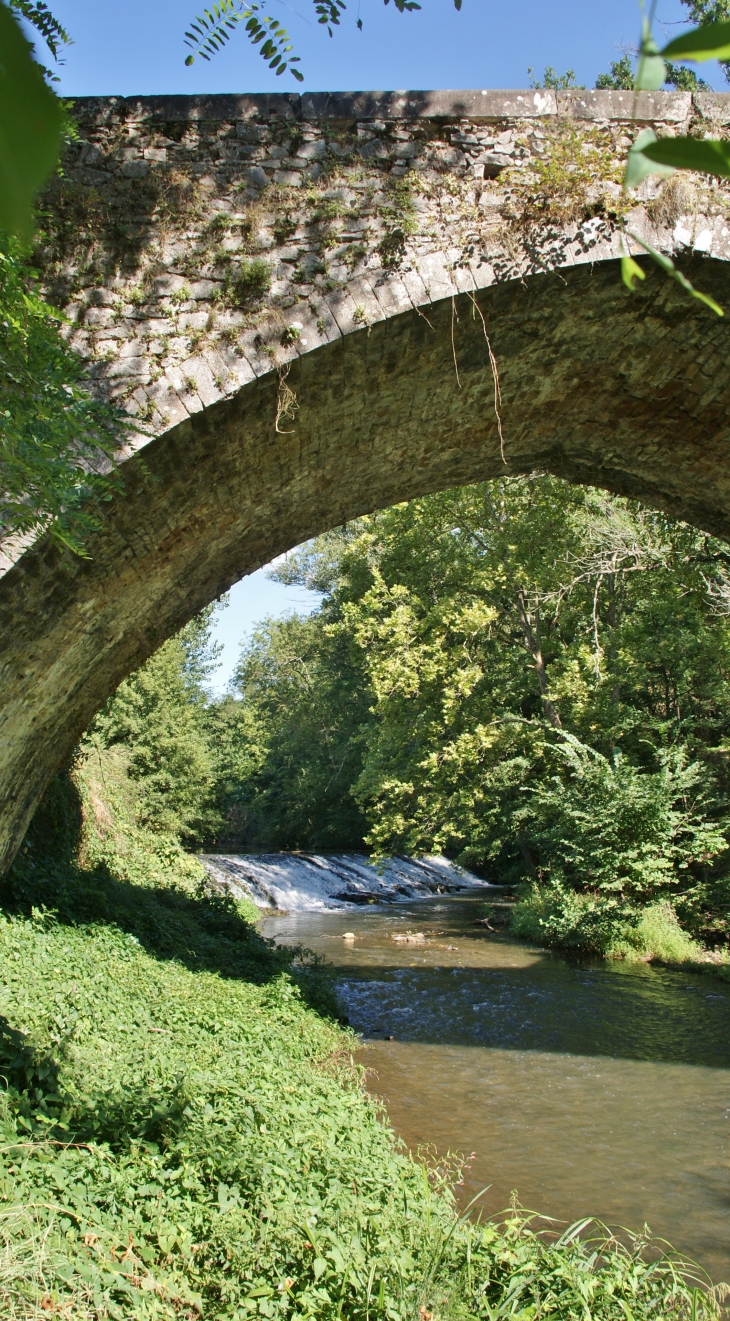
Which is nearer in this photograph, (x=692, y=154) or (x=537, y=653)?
(x=692, y=154)

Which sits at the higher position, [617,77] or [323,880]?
[617,77]

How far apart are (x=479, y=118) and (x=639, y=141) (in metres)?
4.39

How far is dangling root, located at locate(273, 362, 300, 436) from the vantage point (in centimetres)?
396

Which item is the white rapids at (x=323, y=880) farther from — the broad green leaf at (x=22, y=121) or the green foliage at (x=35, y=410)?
the broad green leaf at (x=22, y=121)

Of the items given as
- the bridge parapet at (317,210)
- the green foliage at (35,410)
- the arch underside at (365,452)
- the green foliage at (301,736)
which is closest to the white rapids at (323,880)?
the green foliage at (301,736)

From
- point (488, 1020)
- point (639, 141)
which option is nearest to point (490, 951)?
point (488, 1020)

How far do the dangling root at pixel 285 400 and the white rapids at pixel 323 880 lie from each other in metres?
12.4

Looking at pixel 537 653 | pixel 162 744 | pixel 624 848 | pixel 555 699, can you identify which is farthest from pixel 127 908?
pixel 162 744

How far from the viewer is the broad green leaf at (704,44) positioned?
416 millimetres

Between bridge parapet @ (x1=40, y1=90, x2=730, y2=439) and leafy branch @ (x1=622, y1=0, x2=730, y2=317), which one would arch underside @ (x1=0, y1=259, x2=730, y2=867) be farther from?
leafy branch @ (x1=622, y1=0, x2=730, y2=317)

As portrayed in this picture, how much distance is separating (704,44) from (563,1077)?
23.8ft

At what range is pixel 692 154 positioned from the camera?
1.47ft

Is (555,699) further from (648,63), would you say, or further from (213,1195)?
(648,63)

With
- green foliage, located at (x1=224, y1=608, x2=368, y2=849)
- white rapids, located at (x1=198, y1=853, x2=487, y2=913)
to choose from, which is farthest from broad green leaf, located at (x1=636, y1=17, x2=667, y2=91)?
green foliage, located at (x1=224, y1=608, x2=368, y2=849)
